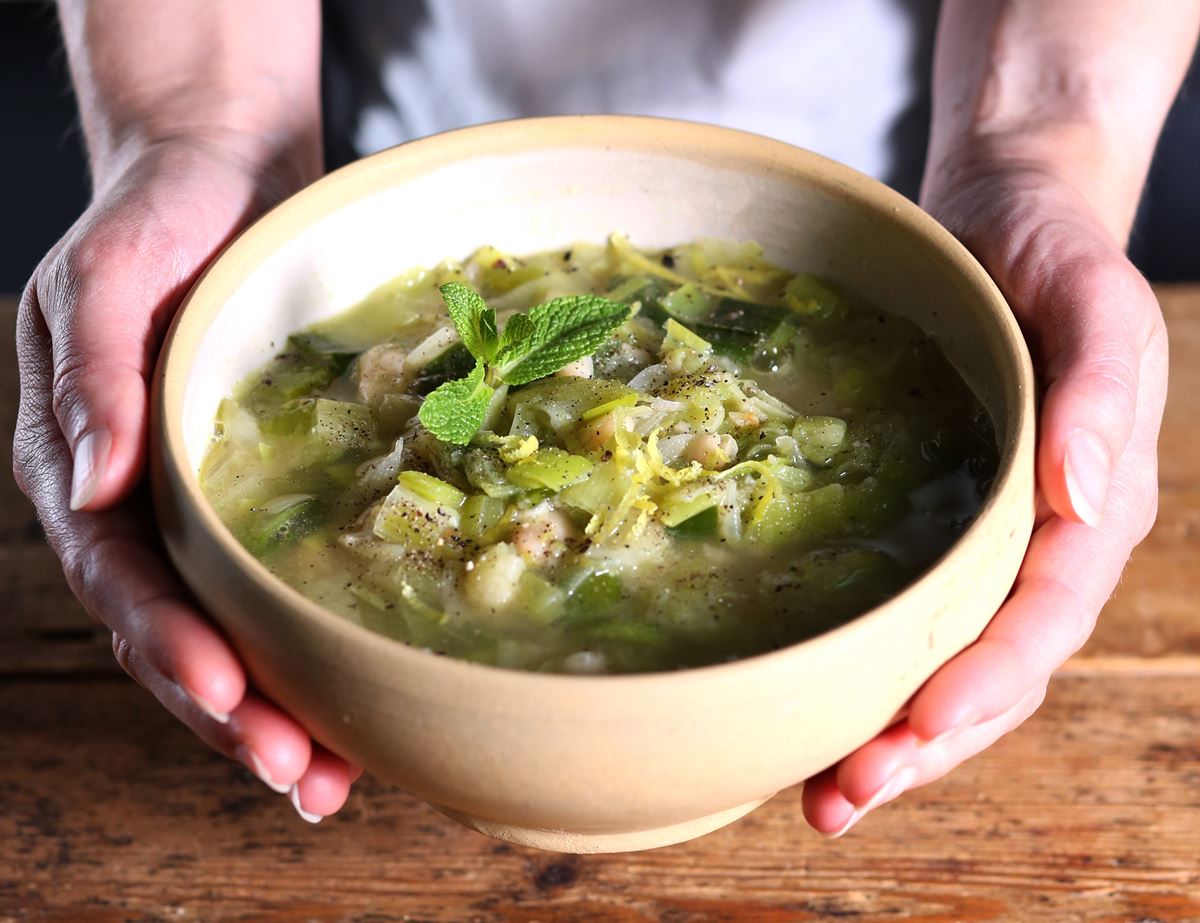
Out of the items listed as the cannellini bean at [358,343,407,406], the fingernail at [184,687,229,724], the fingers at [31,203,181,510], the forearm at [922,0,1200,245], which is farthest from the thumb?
the fingers at [31,203,181,510]

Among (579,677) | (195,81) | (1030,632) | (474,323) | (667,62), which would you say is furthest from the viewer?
(667,62)

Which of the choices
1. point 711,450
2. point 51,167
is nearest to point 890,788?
point 711,450

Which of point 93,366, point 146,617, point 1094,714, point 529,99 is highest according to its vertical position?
point 93,366

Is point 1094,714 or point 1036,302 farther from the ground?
point 1036,302

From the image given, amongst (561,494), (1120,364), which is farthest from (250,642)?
(1120,364)

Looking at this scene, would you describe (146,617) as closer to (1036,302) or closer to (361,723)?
(361,723)

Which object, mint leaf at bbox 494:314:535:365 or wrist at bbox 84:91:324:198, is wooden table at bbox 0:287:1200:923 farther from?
wrist at bbox 84:91:324:198

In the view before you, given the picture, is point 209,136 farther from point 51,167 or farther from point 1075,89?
point 51,167
